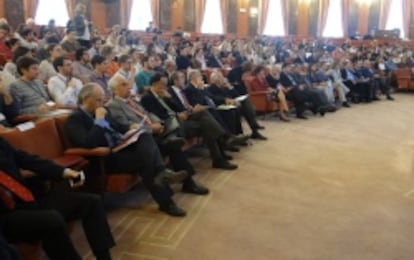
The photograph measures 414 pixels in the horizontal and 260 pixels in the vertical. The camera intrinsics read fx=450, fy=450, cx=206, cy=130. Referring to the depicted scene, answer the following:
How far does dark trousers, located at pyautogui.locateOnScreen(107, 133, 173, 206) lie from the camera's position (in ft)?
11.0

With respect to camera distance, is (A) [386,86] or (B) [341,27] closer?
(A) [386,86]

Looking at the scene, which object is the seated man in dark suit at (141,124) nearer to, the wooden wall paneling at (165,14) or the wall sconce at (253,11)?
the wooden wall paneling at (165,14)

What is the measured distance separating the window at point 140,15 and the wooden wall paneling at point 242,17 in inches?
175

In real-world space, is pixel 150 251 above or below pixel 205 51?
below

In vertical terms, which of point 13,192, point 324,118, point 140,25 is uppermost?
point 140,25

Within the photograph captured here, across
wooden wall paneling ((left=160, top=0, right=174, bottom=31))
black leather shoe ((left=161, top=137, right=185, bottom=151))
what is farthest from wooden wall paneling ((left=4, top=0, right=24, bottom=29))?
black leather shoe ((left=161, top=137, right=185, bottom=151))

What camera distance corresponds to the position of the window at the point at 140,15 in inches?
547

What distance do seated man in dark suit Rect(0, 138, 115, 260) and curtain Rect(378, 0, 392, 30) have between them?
19.2 m

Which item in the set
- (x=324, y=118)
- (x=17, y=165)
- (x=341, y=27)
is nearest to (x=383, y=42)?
(x=341, y=27)

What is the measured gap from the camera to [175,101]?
4.84 m

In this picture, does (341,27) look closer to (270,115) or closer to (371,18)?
(371,18)

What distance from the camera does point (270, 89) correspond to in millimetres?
7543

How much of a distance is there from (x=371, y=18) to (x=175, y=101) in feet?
55.3

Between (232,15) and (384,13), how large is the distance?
271 inches
